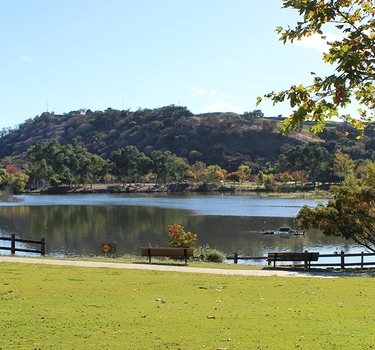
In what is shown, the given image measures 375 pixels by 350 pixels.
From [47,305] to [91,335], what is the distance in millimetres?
2928

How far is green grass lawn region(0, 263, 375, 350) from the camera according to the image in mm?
8523

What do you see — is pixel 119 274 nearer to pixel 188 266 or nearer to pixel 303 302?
pixel 188 266

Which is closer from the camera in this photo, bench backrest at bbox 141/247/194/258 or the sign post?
bench backrest at bbox 141/247/194/258

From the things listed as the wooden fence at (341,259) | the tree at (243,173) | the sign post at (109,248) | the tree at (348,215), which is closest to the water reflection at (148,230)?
the wooden fence at (341,259)

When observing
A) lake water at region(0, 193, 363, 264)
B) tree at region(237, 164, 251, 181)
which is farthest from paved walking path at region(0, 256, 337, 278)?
tree at region(237, 164, 251, 181)

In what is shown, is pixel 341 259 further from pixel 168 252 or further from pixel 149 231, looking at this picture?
pixel 149 231

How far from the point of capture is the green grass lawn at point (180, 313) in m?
8.52

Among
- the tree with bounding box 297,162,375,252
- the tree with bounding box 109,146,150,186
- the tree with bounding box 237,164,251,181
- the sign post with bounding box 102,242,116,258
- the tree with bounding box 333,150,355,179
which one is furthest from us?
the tree with bounding box 237,164,251,181

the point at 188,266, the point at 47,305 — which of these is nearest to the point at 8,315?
the point at 47,305

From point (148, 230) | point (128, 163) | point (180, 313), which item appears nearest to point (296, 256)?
point (180, 313)

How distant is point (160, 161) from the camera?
152 m

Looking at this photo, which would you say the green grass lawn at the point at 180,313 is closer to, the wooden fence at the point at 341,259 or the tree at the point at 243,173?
the wooden fence at the point at 341,259

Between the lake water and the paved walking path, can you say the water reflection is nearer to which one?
the lake water

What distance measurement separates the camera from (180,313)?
1077 centimetres
